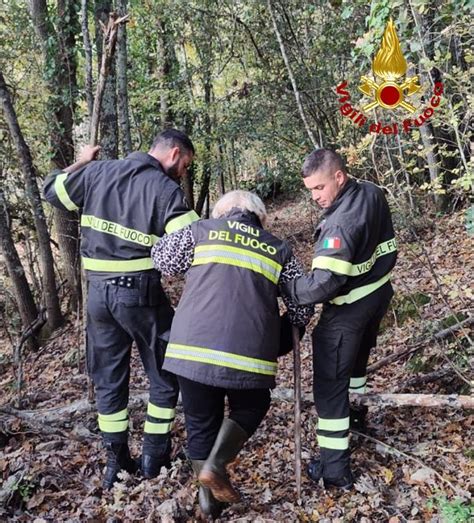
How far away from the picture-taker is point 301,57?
9.57 m

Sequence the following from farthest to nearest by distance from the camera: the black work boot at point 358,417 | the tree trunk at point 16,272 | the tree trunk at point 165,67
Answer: the tree trunk at point 165,67
the tree trunk at point 16,272
the black work boot at point 358,417

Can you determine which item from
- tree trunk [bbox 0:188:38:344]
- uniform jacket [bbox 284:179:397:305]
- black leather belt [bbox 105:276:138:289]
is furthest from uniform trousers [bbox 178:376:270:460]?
tree trunk [bbox 0:188:38:344]

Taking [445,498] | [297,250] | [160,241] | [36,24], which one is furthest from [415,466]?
[297,250]

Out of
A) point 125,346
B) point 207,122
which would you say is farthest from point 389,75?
point 207,122

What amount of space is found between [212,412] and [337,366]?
945 millimetres

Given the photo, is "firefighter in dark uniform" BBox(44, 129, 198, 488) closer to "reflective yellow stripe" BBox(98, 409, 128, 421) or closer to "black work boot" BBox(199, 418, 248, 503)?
"reflective yellow stripe" BBox(98, 409, 128, 421)

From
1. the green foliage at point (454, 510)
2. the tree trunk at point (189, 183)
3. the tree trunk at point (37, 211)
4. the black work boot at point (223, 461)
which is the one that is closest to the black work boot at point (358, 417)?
the green foliage at point (454, 510)

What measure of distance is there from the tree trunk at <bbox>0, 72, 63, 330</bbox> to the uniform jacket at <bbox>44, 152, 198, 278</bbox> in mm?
3479

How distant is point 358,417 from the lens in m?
4.09

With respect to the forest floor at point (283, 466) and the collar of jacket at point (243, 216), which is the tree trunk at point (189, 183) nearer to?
the forest floor at point (283, 466)

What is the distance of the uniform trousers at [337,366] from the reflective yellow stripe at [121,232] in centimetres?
137

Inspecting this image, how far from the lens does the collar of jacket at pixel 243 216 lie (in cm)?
304

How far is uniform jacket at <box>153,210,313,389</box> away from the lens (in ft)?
9.34

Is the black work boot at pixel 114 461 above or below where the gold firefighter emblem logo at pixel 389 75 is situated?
below
